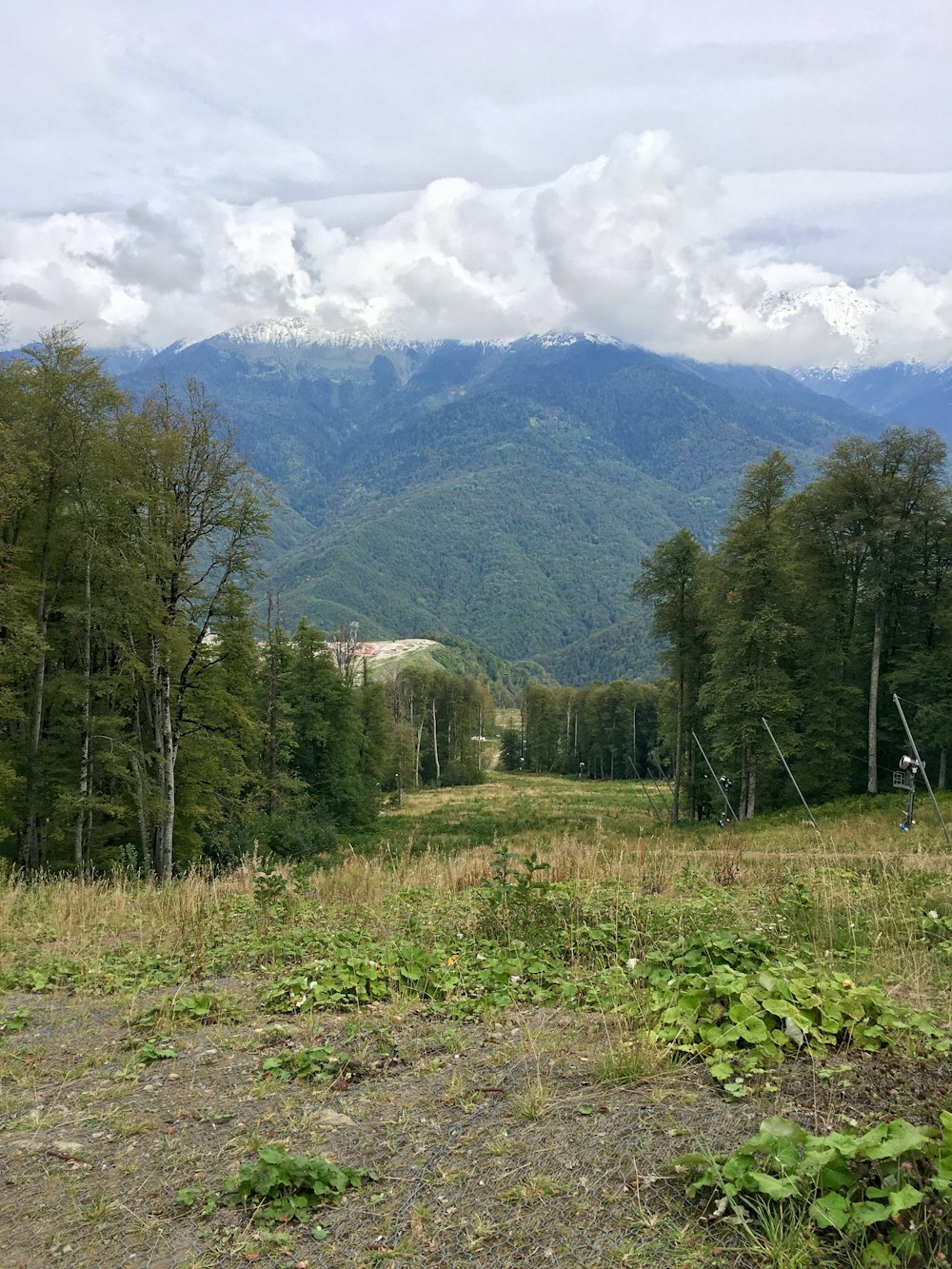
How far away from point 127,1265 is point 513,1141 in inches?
66.8

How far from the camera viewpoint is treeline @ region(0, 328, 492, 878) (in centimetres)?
1666

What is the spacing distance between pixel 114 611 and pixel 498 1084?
16.0 meters

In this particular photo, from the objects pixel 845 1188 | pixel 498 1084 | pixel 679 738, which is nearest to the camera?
pixel 845 1188

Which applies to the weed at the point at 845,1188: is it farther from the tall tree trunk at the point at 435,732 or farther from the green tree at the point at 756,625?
the tall tree trunk at the point at 435,732

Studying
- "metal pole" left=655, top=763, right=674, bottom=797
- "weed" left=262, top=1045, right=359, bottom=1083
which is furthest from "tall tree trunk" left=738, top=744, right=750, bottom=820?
"weed" left=262, top=1045, right=359, bottom=1083

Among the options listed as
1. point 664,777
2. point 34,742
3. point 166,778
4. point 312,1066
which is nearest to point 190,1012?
point 312,1066

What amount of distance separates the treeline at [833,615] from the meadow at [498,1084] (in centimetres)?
2110

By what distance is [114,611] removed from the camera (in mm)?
17281

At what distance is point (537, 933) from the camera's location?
22.7 ft

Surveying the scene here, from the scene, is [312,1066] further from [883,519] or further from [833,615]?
[833,615]

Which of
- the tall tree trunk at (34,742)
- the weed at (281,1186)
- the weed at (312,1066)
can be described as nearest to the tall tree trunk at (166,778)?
the tall tree trunk at (34,742)

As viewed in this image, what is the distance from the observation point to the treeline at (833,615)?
87.0 ft

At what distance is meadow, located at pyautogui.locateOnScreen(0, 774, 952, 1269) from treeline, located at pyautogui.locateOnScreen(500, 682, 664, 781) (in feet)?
245

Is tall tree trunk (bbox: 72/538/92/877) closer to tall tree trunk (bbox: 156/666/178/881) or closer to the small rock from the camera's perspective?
tall tree trunk (bbox: 156/666/178/881)
